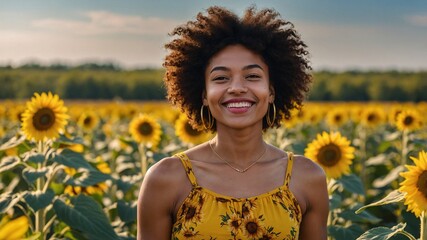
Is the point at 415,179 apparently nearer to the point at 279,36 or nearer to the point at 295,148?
the point at 279,36

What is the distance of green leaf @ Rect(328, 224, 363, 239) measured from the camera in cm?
443

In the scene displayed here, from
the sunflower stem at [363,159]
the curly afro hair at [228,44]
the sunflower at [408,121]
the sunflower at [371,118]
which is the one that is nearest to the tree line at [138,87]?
the sunflower at [371,118]

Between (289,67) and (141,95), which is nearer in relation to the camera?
(289,67)

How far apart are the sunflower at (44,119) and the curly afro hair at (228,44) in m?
1.56

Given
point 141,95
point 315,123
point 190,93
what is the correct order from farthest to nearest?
point 141,95, point 315,123, point 190,93

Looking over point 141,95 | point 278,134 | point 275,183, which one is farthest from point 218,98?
point 141,95

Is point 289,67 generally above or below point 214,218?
above

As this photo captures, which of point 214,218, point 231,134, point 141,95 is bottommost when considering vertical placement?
point 214,218

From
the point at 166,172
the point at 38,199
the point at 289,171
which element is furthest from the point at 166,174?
the point at 38,199

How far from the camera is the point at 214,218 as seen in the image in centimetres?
298

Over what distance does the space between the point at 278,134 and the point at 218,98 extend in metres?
5.12

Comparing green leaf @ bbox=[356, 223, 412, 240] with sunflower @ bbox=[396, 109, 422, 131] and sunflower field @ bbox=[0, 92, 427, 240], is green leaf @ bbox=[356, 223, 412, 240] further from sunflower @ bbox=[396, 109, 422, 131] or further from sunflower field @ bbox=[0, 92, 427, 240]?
sunflower @ bbox=[396, 109, 422, 131]

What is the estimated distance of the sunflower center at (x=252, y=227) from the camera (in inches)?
117

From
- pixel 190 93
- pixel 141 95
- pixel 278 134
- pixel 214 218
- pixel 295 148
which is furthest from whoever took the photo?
pixel 141 95
